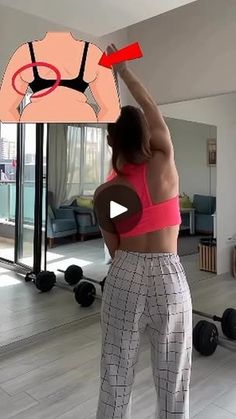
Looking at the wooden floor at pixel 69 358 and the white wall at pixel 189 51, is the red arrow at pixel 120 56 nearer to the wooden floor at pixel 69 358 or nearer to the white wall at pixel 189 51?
the wooden floor at pixel 69 358

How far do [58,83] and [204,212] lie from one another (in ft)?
5.96

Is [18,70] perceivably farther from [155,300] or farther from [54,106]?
[155,300]

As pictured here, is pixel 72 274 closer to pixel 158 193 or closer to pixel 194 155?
pixel 194 155

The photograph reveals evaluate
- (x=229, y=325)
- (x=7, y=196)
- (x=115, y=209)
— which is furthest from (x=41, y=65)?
(x=229, y=325)

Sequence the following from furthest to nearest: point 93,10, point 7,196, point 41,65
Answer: point 7,196, point 93,10, point 41,65

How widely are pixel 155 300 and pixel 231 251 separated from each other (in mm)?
2249

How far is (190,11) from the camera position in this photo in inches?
107

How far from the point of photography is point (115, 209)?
1027 mm

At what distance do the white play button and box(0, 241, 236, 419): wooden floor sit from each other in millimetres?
572

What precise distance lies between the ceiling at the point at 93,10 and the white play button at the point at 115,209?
1.27 meters

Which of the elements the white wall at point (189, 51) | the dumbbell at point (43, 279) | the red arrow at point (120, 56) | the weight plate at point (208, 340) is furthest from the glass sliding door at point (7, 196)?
the weight plate at point (208, 340)

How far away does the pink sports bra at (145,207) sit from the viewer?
98 cm

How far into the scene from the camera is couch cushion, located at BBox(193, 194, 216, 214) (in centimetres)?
288

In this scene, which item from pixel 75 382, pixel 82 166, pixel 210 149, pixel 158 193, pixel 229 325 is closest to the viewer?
pixel 158 193
